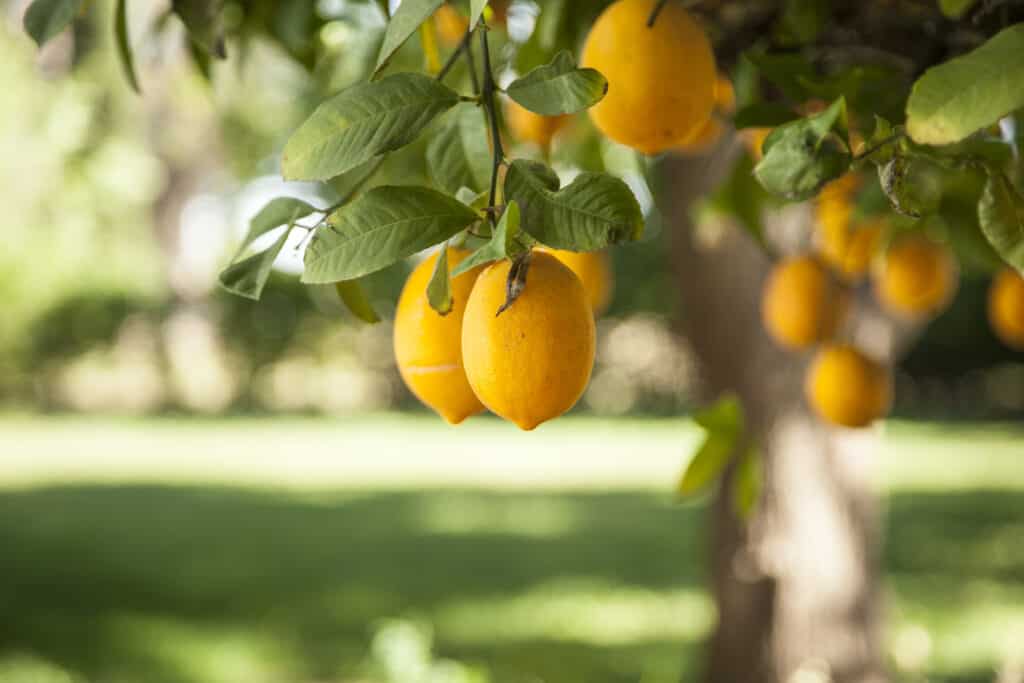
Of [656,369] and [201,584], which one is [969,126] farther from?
[656,369]

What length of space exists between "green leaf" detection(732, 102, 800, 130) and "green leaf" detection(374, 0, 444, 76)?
347mm

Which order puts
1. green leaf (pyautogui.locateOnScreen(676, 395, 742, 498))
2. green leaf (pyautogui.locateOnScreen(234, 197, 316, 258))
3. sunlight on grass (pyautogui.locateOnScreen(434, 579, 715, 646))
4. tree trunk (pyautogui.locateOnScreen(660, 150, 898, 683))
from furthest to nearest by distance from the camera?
sunlight on grass (pyautogui.locateOnScreen(434, 579, 715, 646)), tree trunk (pyautogui.locateOnScreen(660, 150, 898, 683)), green leaf (pyautogui.locateOnScreen(676, 395, 742, 498)), green leaf (pyautogui.locateOnScreen(234, 197, 316, 258))

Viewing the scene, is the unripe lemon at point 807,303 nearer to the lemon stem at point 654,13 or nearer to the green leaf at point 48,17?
the lemon stem at point 654,13

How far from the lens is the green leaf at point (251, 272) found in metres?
0.61

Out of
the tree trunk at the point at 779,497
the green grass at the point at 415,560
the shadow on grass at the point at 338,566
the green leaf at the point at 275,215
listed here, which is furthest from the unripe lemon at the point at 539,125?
the shadow on grass at the point at 338,566

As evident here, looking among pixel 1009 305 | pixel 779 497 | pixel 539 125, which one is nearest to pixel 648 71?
pixel 539 125

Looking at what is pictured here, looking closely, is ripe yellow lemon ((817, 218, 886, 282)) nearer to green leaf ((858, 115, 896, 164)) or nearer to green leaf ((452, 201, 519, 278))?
green leaf ((858, 115, 896, 164))

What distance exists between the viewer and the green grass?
4.03 m

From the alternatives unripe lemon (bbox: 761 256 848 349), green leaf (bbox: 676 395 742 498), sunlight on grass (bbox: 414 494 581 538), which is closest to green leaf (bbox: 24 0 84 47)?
green leaf (bbox: 676 395 742 498)

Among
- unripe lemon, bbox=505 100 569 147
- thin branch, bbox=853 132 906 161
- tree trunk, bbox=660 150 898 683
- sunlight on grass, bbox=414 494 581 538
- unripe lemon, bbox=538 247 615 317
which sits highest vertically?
thin branch, bbox=853 132 906 161

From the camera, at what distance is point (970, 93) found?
566mm

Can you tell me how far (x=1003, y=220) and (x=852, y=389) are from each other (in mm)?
575

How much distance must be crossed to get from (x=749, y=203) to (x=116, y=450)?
9200 millimetres

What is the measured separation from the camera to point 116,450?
965 cm
